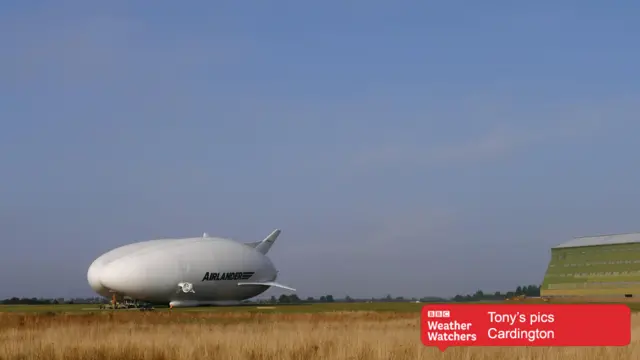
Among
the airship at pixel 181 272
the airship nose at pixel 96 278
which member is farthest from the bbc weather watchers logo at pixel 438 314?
the airship nose at pixel 96 278

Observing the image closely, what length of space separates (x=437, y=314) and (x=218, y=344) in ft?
22.6

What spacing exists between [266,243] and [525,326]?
121 m

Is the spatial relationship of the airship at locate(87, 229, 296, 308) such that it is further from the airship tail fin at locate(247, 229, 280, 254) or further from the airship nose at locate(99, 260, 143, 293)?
the airship tail fin at locate(247, 229, 280, 254)

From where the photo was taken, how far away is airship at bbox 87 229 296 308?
116 m

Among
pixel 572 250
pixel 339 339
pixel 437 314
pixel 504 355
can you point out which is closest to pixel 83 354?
pixel 339 339

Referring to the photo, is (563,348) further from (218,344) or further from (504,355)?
(218,344)

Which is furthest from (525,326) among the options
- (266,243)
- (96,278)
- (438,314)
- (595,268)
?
(595,268)

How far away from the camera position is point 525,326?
77.5ft

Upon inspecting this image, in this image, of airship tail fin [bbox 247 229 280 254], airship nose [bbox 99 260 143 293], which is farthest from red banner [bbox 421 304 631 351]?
airship tail fin [bbox 247 229 280 254]

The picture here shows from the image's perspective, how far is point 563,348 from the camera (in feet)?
74.4

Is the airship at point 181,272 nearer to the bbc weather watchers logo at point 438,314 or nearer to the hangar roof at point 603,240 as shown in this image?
the hangar roof at point 603,240

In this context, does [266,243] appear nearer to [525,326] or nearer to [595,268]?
[595,268]

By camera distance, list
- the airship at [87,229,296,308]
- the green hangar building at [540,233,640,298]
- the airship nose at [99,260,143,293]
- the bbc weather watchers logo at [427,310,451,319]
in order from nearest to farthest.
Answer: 1. the bbc weather watchers logo at [427,310,451,319]
2. the airship nose at [99,260,143,293]
3. the airship at [87,229,296,308]
4. the green hangar building at [540,233,640,298]

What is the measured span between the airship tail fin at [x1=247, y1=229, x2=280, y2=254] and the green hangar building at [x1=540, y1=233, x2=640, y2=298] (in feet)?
202
